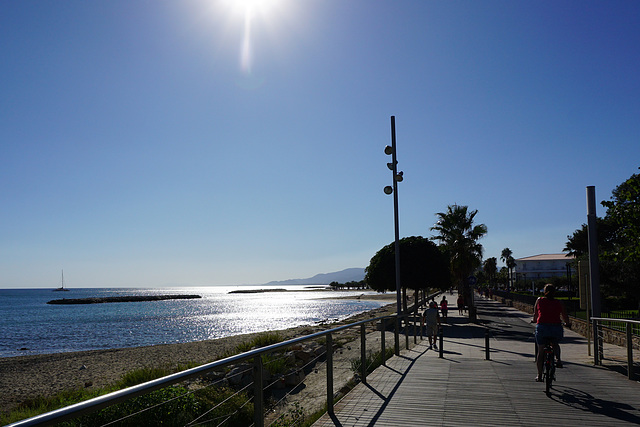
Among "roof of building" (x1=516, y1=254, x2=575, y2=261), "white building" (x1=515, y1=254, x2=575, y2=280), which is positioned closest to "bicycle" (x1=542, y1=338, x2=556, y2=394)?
"white building" (x1=515, y1=254, x2=575, y2=280)

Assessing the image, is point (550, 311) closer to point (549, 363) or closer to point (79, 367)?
point (549, 363)

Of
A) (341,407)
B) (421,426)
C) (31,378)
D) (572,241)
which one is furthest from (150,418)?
(572,241)

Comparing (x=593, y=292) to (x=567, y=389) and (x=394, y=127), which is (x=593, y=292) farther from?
(x=394, y=127)

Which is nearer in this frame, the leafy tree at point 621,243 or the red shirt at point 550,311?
the red shirt at point 550,311

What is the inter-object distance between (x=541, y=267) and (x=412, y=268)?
327 feet

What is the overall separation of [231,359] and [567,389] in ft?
21.0

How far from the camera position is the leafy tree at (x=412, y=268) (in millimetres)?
32344

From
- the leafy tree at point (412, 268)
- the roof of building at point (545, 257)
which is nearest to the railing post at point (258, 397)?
the leafy tree at point (412, 268)

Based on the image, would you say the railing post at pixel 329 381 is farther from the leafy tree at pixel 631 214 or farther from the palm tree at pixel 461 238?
the palm tree at pixel 461 238

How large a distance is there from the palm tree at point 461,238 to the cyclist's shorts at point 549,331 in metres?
28.0

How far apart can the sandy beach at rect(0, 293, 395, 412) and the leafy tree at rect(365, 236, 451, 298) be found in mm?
11475

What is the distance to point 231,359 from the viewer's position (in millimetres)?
3873

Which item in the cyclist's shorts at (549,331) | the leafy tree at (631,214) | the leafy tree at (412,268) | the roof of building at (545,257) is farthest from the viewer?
the roof of building at (545,257)

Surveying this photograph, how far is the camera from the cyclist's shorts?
26.1ft
